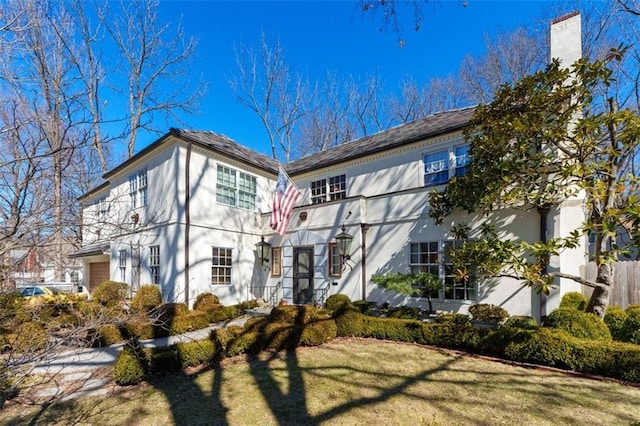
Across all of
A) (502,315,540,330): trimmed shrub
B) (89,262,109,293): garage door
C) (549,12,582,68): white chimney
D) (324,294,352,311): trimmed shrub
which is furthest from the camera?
(89,262,109,293): garage door

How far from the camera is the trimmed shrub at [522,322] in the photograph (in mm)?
7433

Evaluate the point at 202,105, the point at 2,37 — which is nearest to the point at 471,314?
the point at 2,37

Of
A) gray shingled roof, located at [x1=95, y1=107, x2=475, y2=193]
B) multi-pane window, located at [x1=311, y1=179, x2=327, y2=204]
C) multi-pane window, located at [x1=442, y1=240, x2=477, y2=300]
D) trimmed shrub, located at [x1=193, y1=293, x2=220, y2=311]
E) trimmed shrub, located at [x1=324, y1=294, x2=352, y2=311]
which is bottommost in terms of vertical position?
trimmed shrub, located at [x1=193, y1=293, x2=220, y2=311]

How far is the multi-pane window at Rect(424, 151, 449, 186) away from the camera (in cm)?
1094

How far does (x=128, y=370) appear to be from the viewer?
217 inches

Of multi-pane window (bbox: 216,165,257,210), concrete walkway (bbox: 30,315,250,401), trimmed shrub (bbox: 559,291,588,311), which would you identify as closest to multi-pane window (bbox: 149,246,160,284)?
multi-pane window (bbox: 216,165,257,210)

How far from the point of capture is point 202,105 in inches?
854

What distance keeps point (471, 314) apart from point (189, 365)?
734 cm

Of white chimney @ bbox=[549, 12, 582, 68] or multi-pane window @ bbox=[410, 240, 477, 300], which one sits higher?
white chimney @ bbox=[549, 12, 582, 68]

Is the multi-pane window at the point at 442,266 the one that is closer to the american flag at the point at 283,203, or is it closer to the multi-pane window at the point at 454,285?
the multi-pane window at the point at 454,285

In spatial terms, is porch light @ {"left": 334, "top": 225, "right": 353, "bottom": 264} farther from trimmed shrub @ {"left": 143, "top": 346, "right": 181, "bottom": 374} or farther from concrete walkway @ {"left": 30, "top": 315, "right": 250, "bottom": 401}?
trimmed shrub @ {"left": 143, "top": 346, "right": 181, "bottom": 374}

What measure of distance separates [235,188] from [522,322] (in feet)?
36.7

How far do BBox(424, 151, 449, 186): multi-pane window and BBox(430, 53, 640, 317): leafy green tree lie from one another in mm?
1865

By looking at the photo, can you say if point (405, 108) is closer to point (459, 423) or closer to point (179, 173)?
point (179, 173)
